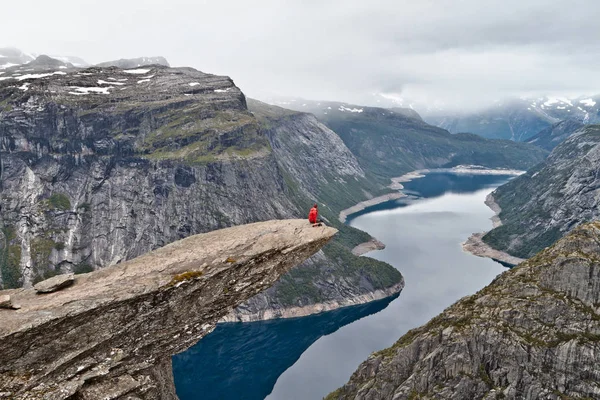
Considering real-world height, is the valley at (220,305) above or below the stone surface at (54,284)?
below

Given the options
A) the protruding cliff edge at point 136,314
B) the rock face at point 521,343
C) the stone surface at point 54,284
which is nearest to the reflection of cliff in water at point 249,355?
the rock face at point 521,343

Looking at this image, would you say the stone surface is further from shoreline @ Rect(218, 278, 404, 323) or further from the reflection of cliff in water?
shoreline @ Rect(218, 278, 404, 323)

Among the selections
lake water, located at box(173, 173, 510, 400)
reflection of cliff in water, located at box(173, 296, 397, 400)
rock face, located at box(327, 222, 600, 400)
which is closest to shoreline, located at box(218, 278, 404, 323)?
reflection of cliff in water, located at box(173, 296, 397, 400)

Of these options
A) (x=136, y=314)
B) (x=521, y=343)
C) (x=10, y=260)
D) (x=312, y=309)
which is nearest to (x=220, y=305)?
(x=136, y=314)

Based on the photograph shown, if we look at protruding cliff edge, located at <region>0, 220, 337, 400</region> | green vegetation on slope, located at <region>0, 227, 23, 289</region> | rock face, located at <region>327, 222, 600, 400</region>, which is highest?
protruding cliff edge, located at <region>0, 220, 337, 400</region>

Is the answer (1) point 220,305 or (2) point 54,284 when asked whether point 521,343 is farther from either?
(2) point 54,284

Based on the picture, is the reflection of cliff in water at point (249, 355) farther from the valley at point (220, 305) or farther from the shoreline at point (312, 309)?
the shoreline at point (312, 309)
